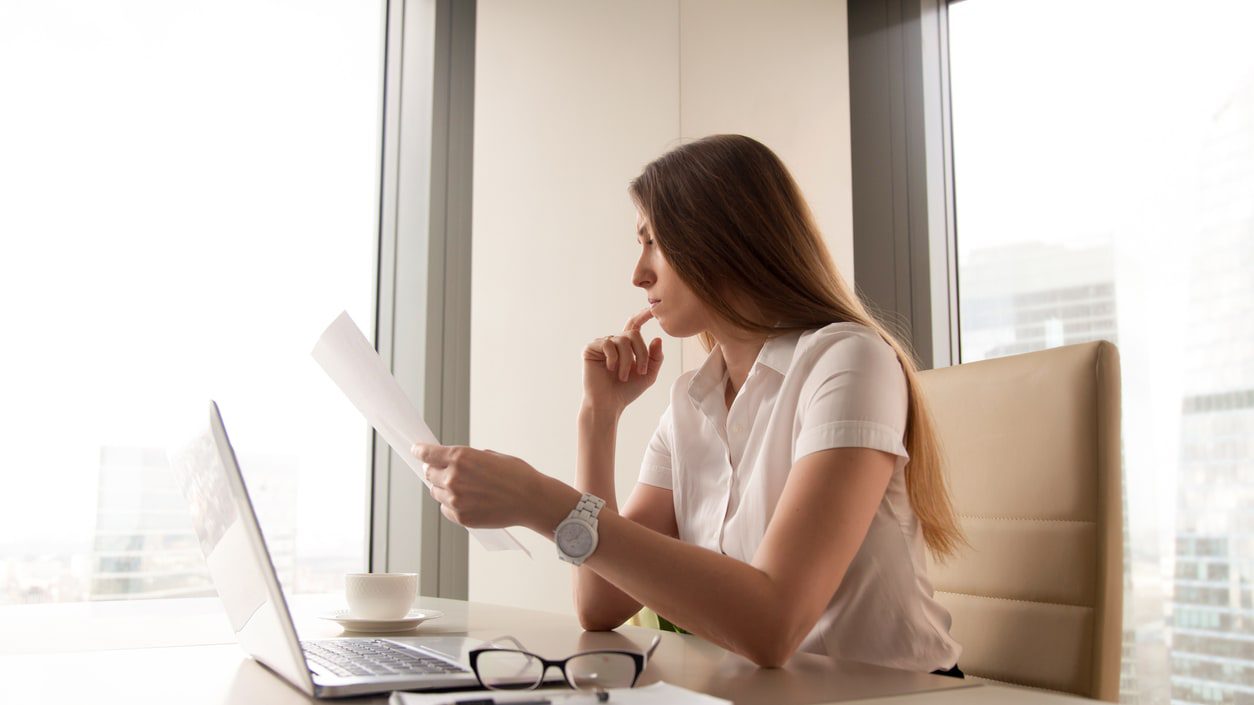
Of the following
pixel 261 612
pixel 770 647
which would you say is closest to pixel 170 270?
pixel 261 612

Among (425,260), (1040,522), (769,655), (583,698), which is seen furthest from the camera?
(425,260)

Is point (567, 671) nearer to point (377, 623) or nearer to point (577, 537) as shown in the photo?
point (577, 537)

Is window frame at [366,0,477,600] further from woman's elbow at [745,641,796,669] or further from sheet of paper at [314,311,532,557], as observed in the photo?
woman's elbow at [745,641,796,669]

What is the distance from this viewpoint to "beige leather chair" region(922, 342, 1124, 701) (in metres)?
1.09

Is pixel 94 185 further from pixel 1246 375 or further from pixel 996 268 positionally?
pixel 1246 375

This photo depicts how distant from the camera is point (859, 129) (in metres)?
2.74

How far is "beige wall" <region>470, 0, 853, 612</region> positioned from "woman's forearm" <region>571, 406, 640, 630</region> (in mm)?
974

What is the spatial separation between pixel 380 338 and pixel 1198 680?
6.22 ft

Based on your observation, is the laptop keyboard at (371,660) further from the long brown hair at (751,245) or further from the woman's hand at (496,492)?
the long brown hair at (751,245)

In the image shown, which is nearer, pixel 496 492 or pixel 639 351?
pixel 496 492

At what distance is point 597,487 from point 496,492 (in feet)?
1.58

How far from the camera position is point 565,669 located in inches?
27.1

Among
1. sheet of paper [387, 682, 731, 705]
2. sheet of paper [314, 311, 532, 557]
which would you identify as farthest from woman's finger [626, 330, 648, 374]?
sheet of paper [387, 682, 731, 705]

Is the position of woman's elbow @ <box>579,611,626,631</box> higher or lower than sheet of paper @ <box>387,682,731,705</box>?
lower
